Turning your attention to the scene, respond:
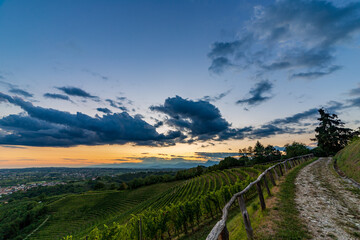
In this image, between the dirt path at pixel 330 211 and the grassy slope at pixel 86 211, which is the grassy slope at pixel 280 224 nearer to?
the dirt path at pixel 330 211

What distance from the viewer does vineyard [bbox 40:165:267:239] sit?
14.4 metres

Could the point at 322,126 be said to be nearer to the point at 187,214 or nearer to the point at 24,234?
the point at 187,214

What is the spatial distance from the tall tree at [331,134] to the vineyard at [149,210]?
82.7ft

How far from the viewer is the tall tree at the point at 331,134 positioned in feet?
152

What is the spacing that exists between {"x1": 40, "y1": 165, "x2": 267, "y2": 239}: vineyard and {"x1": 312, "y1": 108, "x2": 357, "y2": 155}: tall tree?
25.2 m

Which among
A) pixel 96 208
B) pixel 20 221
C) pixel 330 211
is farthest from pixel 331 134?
pixel 20 221

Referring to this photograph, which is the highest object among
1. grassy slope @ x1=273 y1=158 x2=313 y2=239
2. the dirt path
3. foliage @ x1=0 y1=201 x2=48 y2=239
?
grassy slope @ x1=273 y1=158 x2=313 y2=239

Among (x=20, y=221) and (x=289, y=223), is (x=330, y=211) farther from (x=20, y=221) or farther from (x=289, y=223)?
(x=20, y=221)

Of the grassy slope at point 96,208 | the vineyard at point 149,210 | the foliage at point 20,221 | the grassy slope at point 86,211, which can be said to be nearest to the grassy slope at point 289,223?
the vineyard at point 149,210

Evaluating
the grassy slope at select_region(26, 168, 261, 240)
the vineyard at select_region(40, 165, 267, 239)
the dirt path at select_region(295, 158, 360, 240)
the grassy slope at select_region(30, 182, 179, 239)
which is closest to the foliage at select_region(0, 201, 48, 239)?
the grassy slope at select_region(30, 182, 179, 239)

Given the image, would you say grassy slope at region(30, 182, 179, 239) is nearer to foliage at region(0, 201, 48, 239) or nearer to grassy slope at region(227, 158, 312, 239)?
foliage at region(0, 201, 48, 239)

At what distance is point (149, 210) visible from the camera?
1745 cm

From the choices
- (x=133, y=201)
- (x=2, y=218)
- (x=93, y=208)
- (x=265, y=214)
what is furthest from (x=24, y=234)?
(x=265, y=214)

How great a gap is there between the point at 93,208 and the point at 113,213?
14425 millimetres
